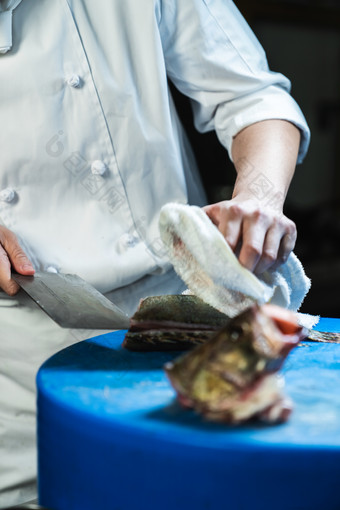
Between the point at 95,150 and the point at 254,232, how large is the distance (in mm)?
628

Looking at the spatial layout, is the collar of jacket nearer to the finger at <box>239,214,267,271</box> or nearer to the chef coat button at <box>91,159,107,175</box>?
the chef coat button at <box>91,159,107,175</box>

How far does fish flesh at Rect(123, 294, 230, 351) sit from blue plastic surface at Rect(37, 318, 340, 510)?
0.18 meters

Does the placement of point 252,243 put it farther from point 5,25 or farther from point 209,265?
point 5,25

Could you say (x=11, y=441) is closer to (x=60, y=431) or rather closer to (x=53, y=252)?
(x=53, y=252)

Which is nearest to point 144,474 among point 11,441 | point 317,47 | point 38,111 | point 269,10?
point 11,441

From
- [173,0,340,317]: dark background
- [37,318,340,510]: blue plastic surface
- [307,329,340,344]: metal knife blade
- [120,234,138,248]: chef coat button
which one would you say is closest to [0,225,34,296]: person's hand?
[120,234,138,248]: chef coat button

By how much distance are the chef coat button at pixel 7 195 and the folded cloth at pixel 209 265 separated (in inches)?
20.6

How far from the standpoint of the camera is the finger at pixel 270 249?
132cm

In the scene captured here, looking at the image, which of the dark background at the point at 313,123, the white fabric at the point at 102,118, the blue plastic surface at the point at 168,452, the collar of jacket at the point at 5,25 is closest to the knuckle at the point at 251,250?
the blue plastic surface at the point at 168,452

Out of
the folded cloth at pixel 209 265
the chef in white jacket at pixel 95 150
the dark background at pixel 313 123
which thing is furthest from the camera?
the dark background at pixel 313 123

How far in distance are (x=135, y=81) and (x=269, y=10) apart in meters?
3.37

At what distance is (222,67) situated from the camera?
1897mm

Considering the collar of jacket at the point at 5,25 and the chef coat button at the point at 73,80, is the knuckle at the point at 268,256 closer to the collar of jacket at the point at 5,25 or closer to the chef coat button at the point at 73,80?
the chef coat button at the point at 73,80

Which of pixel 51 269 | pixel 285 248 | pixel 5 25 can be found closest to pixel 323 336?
pixel 285 248
